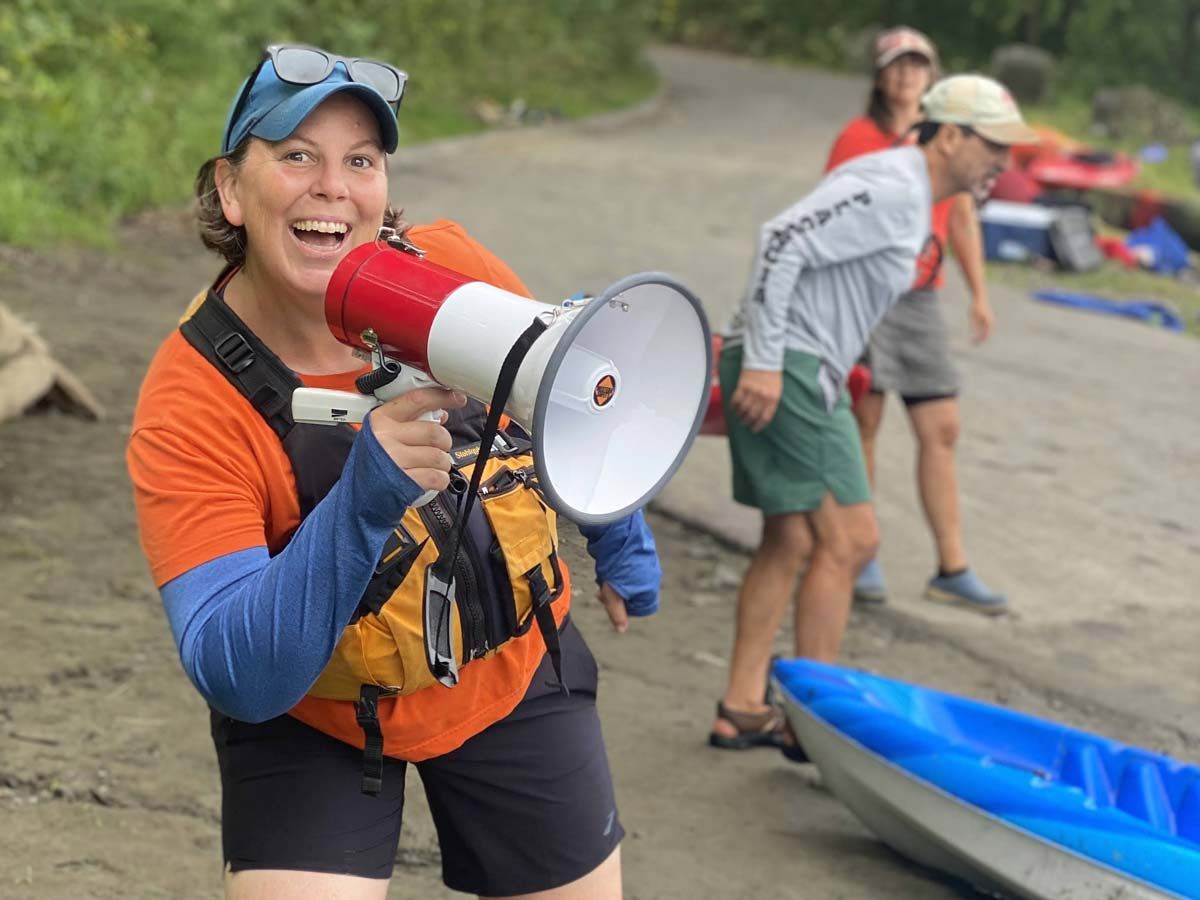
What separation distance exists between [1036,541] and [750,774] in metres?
2.74

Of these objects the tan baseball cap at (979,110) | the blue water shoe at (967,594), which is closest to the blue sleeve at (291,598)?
the tan baseball cap at (979,110)

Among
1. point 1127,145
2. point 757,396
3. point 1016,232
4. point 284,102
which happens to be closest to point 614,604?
point 284,102

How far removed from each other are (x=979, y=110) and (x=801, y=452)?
3.76ft

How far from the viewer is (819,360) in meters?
4.50

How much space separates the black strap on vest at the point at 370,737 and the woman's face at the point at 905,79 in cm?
426

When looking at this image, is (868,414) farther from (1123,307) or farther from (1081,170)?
(1081,170)

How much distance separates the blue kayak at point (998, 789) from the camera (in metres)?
3.52

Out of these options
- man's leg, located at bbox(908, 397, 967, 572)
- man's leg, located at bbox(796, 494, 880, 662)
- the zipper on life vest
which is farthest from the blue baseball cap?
man's leg, located at bbox(908, 397, 967, 572)

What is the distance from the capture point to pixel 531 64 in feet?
67.1

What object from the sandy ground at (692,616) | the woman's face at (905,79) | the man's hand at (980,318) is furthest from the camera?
the man's hand at (980,318)

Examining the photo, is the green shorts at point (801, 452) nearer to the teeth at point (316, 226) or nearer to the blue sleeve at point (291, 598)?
the teeth at point (316, 226)

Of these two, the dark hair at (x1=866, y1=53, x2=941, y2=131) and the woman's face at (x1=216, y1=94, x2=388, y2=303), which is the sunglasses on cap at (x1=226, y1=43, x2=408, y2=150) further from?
the dark hair at (x1=866, y1=53, x2=941, y2=131)

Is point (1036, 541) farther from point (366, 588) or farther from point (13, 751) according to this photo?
point (366, 588)

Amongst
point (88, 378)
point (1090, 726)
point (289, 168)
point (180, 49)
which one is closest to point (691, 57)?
point (180, 49)
